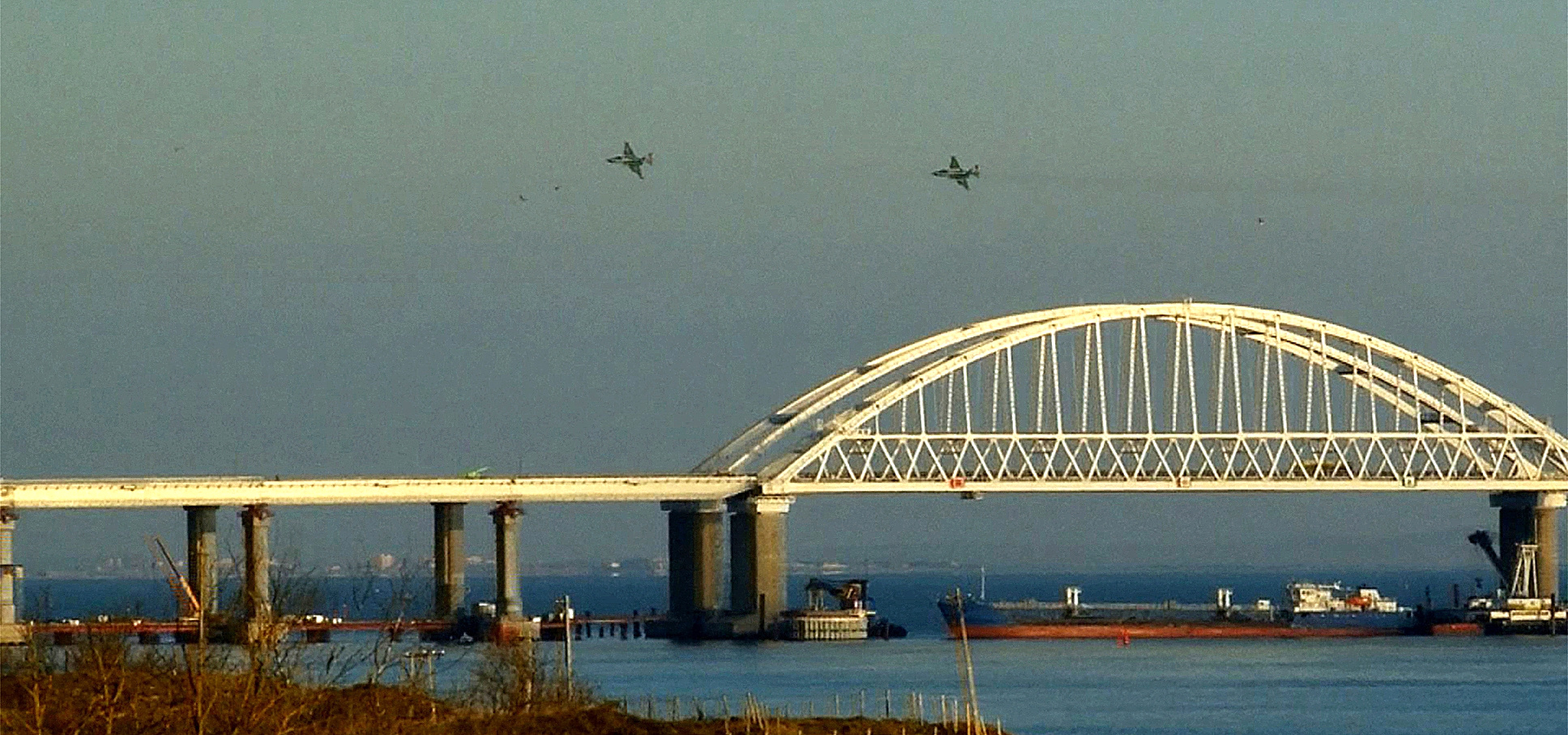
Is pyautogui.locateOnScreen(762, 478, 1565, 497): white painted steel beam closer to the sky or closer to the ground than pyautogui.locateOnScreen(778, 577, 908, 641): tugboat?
closer to the sky

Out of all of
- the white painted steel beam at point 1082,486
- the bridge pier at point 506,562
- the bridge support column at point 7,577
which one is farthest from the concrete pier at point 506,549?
the bridge support column at point 7,577

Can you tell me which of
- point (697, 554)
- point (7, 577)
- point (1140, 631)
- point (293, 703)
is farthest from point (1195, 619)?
point (293, 703)

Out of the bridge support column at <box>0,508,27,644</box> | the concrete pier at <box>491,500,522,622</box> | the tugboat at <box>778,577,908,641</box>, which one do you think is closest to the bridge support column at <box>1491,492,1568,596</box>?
the tugboat at <box>778,577,908,641</box>

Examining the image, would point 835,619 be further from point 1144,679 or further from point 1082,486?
point 1144,679

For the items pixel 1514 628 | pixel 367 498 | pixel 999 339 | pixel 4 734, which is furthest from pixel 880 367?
pixel 4 734

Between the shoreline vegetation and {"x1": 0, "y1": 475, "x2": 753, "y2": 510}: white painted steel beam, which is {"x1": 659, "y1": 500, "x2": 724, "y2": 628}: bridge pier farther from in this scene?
the shoreline vegetation
